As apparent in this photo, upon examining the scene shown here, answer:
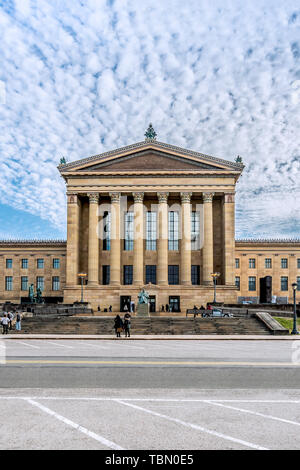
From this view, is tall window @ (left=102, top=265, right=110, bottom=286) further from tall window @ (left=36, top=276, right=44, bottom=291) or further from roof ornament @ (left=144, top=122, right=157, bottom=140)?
roof ornament @ (left=144, top=122, right=157, bottom=140)

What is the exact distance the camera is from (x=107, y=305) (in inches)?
2299

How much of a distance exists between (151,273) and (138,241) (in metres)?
5.75

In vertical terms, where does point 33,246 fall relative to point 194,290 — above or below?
above

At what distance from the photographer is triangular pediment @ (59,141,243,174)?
197 ft

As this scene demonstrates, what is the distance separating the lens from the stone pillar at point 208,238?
59.7m

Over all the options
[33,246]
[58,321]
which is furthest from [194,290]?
[33,246]

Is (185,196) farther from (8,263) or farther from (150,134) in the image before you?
(8,263)

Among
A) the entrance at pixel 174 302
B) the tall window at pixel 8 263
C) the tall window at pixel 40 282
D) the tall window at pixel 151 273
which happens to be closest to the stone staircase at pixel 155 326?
the entrance at pixel 174 302

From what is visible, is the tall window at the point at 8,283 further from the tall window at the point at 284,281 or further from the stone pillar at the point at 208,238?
the tall window at the point at 284,281

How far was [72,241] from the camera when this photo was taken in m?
60.1

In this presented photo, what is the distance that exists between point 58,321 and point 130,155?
98.0 ft

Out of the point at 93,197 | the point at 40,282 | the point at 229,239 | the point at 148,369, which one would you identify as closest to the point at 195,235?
the point at 229,239

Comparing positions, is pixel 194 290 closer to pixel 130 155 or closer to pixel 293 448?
pixel 130 155

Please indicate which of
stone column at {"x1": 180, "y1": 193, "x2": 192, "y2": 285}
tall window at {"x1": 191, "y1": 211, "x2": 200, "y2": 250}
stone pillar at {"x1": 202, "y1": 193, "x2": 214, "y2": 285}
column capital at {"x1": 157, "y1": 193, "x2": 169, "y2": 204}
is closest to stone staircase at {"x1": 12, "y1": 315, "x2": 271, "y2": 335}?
stone pillar at {"x1": 202, "y1": 193, "x2": 214, "y2": 285}
